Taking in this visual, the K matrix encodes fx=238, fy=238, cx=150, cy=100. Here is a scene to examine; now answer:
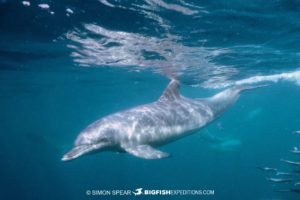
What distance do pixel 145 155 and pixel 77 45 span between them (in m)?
9.40

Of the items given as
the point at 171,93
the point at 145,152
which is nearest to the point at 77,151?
the point at 145,152

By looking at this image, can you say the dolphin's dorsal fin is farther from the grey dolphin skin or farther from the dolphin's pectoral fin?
the dolphin's pectoral fin

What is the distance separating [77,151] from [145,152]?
2294mm

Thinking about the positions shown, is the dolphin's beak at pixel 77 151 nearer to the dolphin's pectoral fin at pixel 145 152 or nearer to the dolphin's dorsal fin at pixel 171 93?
the dolphin's pectoral fin at pixel 145 152

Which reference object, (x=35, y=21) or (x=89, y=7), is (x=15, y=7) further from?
(x=89, y=7)

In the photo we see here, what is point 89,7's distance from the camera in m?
9.45

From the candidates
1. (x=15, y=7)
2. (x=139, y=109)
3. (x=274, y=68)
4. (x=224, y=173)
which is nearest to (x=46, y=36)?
(x=15, y=7)

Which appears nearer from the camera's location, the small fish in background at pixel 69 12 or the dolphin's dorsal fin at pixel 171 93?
the small fish in background at pixel 69 12

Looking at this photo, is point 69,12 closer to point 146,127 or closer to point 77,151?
point 146,127

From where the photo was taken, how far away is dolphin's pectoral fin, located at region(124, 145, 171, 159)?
7.78 m

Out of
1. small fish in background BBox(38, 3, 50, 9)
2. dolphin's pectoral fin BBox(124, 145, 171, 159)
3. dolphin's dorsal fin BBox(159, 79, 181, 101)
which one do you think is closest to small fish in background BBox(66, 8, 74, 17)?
small fish in background BBox(38, 3, 50, 9)

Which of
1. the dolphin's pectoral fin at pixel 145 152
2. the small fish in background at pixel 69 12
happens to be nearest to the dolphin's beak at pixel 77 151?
the dolphin's pectoral fin at pixel 145 152

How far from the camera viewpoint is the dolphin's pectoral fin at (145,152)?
7.78 m

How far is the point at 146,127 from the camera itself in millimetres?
9562
